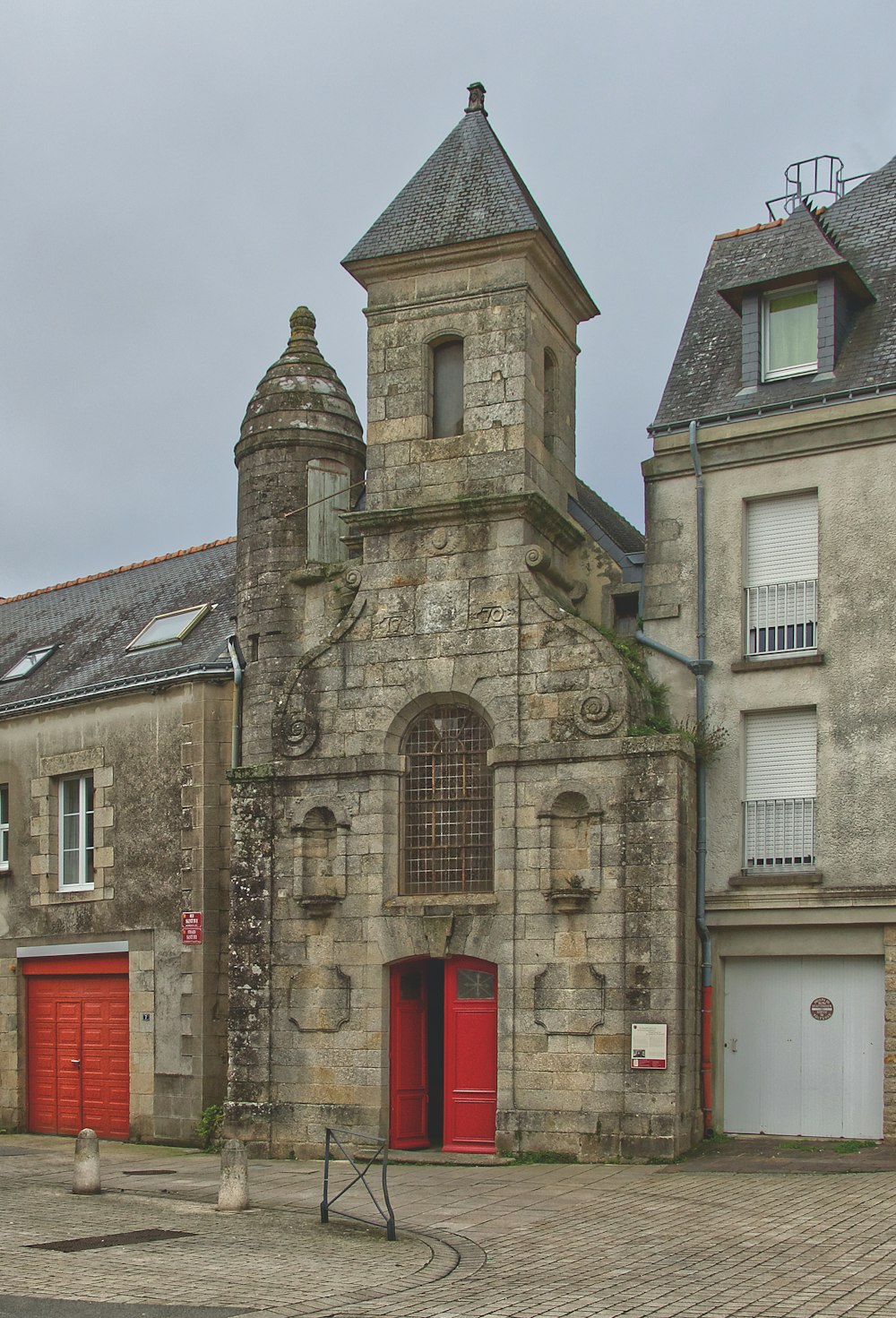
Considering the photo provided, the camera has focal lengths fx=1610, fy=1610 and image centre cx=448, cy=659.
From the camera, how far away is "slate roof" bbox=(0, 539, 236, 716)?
2033cm

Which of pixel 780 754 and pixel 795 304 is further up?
pixel 795 304

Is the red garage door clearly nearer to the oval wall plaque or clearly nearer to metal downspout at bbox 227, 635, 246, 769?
metal downspout at bbox 227, 635, 246, 769

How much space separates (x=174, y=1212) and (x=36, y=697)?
9616 mm

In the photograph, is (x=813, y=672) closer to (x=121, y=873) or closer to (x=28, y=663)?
(x=121, y=873)

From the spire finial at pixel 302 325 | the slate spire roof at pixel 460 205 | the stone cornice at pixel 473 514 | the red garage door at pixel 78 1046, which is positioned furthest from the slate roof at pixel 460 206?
the red garage door at pixel 78 1046

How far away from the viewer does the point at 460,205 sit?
17812 mm

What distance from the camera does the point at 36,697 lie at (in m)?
21.2

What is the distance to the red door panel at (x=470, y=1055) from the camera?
16.2 metres

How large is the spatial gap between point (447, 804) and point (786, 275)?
21.6 ft

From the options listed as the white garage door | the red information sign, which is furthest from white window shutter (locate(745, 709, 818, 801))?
the red information sign

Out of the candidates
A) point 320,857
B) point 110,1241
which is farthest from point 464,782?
point 110,1241

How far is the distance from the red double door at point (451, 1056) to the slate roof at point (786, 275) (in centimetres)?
630

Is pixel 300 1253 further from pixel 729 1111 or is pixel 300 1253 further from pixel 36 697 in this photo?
pixel 36 697

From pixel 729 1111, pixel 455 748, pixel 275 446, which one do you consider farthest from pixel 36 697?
pixel 729 1111
